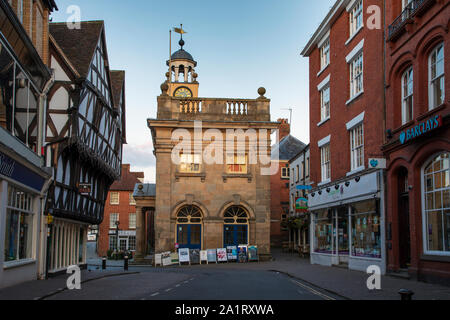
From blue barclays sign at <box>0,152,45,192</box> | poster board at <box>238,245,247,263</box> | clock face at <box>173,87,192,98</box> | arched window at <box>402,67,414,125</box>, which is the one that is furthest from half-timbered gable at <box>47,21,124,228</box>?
arched window at <box>402,67,414,125</box>

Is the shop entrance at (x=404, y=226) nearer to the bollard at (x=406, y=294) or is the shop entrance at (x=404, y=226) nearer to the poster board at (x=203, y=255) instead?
the bollard at (x=406, y=294)

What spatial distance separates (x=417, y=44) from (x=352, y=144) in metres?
7.14

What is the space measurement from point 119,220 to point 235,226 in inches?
1306

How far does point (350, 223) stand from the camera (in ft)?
77.9

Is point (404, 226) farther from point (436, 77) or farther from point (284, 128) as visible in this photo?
point (284, 128)

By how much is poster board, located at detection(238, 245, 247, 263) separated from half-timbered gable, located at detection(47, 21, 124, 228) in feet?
29.7

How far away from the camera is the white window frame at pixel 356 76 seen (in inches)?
895

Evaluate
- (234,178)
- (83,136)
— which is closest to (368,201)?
(83,136)

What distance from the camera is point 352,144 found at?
2370cm

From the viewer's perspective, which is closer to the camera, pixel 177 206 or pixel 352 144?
pixel 352 144

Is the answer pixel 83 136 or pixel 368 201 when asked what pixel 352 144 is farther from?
pixel 83 136

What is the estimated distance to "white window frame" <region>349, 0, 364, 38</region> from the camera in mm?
23038

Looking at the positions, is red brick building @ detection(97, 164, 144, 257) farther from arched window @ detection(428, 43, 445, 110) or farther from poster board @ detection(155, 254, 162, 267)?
arched window @ detection(428, 43, 445, 110)

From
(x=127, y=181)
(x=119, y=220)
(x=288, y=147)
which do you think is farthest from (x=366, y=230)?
(x=127, y=181)
